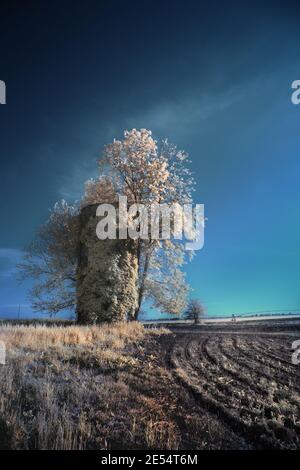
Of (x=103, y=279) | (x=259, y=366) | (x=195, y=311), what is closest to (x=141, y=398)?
(x=259, y=366)

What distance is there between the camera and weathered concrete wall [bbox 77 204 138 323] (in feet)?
66.6

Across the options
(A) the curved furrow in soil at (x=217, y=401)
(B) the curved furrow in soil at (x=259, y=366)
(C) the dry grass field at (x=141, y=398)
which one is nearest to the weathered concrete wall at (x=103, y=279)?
(C) the dry grass field at (x=141, y=398)

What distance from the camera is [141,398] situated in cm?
804

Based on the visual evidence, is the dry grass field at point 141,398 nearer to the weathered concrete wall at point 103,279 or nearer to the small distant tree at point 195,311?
the weathered concrete wall at point 103,279

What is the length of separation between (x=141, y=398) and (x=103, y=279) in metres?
12.6

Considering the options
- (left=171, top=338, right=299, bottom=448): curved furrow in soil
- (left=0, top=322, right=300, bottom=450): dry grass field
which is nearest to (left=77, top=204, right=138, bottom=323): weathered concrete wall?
(left=0, top=322, right=300, bottom=450): dry grass field

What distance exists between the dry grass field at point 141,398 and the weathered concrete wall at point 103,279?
703 cm

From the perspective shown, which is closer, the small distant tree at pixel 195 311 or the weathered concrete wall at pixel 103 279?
the weathered concrete wall at pixel 103 279

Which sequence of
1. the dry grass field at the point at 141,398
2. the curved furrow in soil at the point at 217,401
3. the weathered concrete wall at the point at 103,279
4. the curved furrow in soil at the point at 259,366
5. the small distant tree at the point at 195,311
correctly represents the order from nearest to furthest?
the dry grass field at the point at 141,398, the curved furrow in soil at the point at 217,401, the curved furrow in soil at the point at 259,366, the weathered concrete wall at the point at 103,279, the small distant tree at the point at 195,311

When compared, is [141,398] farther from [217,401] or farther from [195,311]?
[195,311]

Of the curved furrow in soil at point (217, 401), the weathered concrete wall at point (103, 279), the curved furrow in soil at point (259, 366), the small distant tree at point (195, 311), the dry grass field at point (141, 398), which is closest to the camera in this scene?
the dry grass field at point (141, 398)

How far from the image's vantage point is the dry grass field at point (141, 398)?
6.12m

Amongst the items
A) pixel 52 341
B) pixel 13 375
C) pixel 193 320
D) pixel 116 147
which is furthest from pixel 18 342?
pixel 193 320
